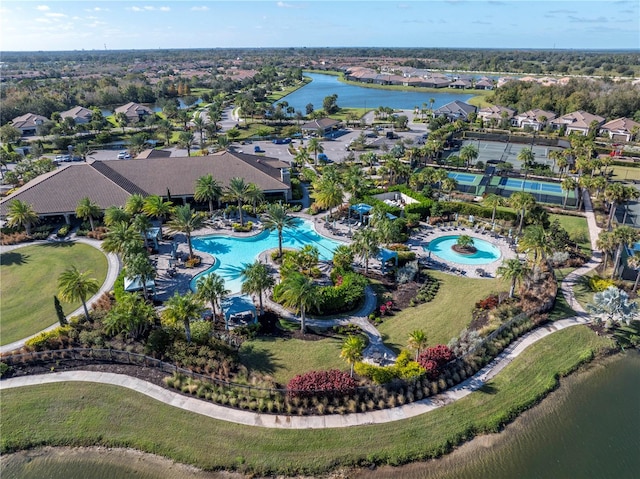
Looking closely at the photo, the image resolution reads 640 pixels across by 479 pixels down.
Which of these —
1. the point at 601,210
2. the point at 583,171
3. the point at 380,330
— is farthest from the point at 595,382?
the point at 583,171

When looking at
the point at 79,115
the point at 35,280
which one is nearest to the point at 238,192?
the point at 35,280

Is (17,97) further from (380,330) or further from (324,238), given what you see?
(380,330)

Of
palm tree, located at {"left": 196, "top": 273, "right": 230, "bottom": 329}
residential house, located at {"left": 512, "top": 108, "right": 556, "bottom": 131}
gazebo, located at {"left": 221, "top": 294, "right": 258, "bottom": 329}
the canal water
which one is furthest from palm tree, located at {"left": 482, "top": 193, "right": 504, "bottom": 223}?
residential house, located at {"left": 512, "top": 108, "right": 556, "bottom": 131}

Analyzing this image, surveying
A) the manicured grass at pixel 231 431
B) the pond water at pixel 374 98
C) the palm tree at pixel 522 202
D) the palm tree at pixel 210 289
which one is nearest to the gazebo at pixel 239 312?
the palm tree at pixel 210 289

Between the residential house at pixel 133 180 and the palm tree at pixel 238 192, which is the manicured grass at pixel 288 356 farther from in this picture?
the residential house at pixel 133 180

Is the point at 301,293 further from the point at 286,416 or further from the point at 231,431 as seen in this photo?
the point at 231,431

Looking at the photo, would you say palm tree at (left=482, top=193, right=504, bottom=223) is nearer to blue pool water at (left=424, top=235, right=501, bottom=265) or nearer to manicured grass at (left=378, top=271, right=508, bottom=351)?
blue pool water at (left=424, top=235, right=501, bottom=265)
